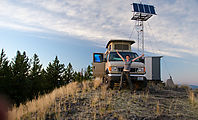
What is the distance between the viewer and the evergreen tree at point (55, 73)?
54.1 m

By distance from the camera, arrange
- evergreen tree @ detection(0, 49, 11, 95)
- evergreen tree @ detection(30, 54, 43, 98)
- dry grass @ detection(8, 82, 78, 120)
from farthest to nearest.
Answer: evergreen tree @ detection(30, 54, 43, 98), evergreen tree @ detection(0, 49, 11, 95), dry grass @ detection(8, 82, 78, 120)

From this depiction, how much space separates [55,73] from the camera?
55.5 meters

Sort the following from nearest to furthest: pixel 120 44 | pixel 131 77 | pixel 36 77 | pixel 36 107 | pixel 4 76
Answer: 1. pixel 36 107
2. pixel 131 77
3. pixel 120 44
4. pixel 4 76
5. pixel 36 77

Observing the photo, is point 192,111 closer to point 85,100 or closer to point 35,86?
point 85,100

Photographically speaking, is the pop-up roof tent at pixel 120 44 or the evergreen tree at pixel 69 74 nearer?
the pop-up roof tent at pixel 120 44

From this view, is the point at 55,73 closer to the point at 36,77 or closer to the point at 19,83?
the point at 36,77

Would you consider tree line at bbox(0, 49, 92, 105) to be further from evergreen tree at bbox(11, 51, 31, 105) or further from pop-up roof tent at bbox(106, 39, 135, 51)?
pop-up roof tent at bbox(106, 39, 135, 51)

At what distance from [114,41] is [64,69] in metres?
46.9

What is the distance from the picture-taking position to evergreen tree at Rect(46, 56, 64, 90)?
54072mm

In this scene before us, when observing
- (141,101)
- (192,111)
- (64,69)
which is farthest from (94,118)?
(64,69)

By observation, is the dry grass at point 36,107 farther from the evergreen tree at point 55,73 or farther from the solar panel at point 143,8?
the evergreen tree at point 55,73

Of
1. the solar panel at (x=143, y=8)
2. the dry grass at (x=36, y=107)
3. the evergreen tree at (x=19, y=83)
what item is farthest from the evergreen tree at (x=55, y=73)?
the dry grass at (x=36, y=107)

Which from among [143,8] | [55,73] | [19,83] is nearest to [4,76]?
[19,83]

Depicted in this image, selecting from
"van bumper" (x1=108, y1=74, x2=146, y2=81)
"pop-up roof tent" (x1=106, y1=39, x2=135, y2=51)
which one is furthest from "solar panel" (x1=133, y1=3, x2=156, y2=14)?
"van bumper" (x1=108, y1=74, x2=146, y2=81)
